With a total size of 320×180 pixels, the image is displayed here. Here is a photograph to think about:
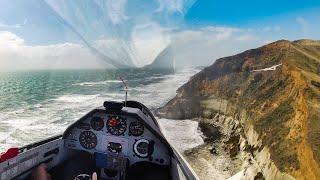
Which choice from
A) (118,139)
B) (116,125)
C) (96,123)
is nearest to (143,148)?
(118,139)

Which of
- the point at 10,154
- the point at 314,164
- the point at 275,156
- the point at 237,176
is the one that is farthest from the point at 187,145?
the point at 10,154

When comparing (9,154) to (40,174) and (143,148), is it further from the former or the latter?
(143,148)

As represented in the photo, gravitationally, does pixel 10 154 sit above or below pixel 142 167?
above

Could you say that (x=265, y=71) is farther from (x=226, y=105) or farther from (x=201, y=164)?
(x=201, y=164)

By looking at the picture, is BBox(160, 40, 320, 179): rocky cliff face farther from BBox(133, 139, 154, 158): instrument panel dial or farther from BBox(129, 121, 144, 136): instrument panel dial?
BBox(129, 121, 144, 136): instrument panel dial

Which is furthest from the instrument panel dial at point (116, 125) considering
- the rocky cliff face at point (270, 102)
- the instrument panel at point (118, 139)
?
the rocky cliff face at point (270, 102)

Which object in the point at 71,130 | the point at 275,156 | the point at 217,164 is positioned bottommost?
the point at 217,164
